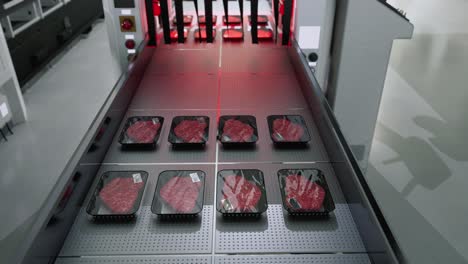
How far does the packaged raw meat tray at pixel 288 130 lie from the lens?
8.45ft

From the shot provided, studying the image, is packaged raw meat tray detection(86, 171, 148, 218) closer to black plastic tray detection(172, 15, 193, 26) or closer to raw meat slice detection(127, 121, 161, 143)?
raw meat slice detection(127, 121, 161, 143)

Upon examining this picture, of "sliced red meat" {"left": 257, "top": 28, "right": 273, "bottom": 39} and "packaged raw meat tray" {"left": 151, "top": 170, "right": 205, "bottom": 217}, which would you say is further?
"sliced red meat" {"left": 257, "top": 28, "right": 273, "bottom": 39}

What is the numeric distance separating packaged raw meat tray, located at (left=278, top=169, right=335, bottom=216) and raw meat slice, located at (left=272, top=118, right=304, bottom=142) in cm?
36

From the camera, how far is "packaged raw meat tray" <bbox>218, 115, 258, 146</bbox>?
8.46ft

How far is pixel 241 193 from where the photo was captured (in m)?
2.13

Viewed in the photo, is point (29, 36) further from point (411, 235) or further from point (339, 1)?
point (411, 235)

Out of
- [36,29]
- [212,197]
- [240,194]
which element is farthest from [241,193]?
[36,29]

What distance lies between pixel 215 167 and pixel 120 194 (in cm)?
61

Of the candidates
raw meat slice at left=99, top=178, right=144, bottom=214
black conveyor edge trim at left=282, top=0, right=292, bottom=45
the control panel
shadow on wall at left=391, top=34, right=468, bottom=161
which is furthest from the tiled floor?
shadow on wall at left=391, top=34, right=468, bottom=161

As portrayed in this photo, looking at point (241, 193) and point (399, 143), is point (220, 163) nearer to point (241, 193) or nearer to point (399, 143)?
point (241, 193)

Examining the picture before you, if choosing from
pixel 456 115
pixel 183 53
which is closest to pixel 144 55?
pixel 183 53

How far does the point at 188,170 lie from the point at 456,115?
4507 mm

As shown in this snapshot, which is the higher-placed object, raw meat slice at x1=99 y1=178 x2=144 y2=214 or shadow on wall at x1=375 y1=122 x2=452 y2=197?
raw meat slice at x1=99 y1=178 x2=144 y2=214

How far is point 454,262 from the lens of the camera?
299 centimetres
